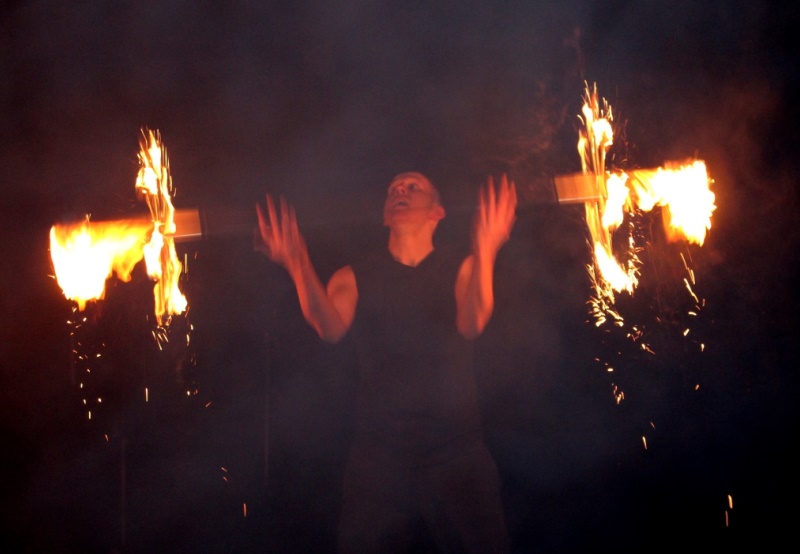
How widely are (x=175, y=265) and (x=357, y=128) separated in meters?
0.79

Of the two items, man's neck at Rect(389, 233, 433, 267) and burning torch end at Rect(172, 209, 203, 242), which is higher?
burning torch end at Rect(172, 209, 203, 242)

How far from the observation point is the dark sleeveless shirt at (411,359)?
74.1 inches

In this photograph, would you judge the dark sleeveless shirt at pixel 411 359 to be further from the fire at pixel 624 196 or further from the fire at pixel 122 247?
the fire at pixel 122 247

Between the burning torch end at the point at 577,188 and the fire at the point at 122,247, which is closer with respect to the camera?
the burning torch end at the point at 577,188

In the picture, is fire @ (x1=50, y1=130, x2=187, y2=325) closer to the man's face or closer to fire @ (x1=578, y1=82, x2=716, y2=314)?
the man's face

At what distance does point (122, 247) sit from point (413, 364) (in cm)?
109

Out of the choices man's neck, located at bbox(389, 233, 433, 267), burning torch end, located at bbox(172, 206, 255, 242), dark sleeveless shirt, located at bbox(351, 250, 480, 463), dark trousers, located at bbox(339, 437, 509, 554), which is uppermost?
burning torch end, located at bbox(172, 206, 255, 242)

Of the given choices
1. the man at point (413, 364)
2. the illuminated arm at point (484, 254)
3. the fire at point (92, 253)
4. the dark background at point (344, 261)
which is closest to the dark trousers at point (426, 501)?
the man at point (413, 364)

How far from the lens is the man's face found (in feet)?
7.04

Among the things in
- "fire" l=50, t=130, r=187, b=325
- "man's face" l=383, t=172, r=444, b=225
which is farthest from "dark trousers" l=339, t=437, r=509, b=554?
"fire" l=50, t=130, r=187, b=325

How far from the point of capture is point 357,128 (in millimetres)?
2297

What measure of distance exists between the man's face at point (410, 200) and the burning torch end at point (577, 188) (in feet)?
1.28

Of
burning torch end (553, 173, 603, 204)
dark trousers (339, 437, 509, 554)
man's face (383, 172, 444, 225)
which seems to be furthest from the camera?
man's face (383, 172, 444, 225)

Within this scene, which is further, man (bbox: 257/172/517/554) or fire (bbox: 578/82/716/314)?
fire (bbox: 578/82/716/314)
